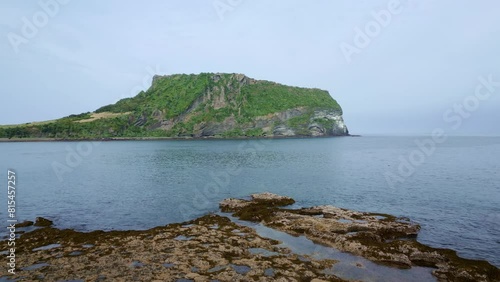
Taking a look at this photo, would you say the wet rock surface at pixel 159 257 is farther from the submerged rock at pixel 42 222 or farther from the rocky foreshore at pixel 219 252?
the submerged rock at pixel 42 222

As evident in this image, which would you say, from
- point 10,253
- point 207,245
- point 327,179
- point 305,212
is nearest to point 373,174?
point 327,179

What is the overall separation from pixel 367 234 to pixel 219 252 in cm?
1427

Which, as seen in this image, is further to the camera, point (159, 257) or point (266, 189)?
point (266, 189)

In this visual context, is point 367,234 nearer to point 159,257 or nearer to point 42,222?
point 159,257

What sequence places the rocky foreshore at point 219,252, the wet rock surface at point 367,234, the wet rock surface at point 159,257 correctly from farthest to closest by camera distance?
the wet rock surface at point 367,234 → the rocky foreshore at point 219,252 → the wet rock surface at point 159,257

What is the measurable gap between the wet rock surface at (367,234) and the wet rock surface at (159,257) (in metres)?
4.21

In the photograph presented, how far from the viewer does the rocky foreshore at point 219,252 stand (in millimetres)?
20156

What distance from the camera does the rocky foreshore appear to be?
20.2m

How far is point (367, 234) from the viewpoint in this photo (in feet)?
91.6

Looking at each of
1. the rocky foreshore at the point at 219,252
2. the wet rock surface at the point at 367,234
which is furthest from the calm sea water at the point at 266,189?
the rocky foreshore at the point at 219,252

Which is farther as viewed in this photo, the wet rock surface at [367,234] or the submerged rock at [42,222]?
the submerged rock at [42,222]

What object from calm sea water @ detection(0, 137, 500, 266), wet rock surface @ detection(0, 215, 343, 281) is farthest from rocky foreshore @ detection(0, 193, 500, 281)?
calm sea water @ detection(0, 137, 500, 266)

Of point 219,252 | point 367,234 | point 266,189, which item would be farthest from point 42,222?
point 367,234

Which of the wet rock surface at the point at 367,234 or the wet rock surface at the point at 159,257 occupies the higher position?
the wet rock surface at the point at 367,234
